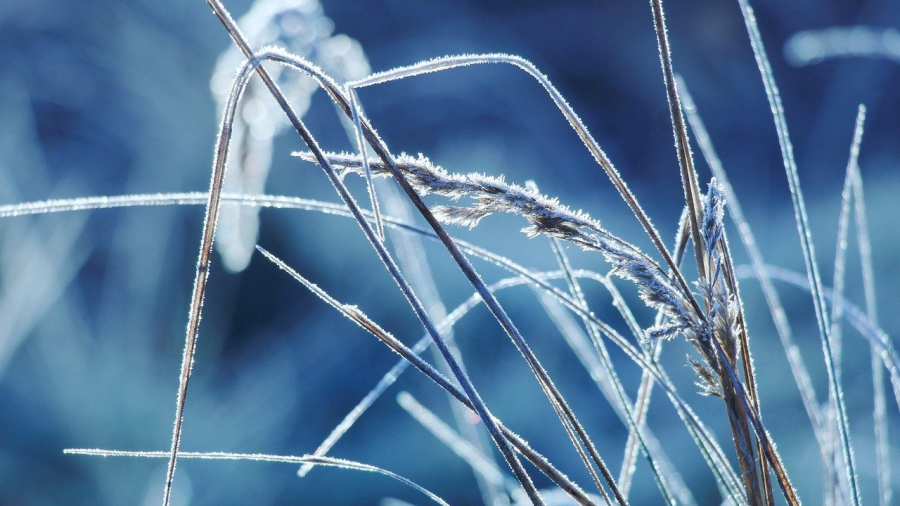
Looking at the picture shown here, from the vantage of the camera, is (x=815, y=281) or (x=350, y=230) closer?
(x=815, y=281)

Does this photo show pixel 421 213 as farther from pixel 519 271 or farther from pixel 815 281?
pixel 815 281

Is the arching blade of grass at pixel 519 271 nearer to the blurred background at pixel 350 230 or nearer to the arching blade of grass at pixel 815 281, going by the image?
the arching blade of grass at pixel 815 281

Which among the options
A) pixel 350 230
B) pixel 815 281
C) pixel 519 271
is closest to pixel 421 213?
pixel 519 271

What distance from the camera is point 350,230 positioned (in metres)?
1.86

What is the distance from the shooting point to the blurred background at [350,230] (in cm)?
136

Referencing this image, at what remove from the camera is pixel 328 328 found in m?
1.63

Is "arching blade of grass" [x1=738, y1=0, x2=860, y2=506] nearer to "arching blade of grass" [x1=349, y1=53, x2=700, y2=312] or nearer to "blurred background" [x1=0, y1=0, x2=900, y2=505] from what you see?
"arching blade of grass" [x1=349, y1=53, x2=700, y2=312]

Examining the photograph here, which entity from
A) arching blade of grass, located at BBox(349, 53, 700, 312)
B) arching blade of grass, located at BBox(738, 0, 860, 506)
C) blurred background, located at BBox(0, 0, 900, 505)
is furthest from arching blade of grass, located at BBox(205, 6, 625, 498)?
blurred background, located at BBox(0, 0, 900, 505)

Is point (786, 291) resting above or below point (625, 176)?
below

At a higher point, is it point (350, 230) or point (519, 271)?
point (350, 230)

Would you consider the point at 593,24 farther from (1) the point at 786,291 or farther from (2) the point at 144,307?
(2) the point at 144,307

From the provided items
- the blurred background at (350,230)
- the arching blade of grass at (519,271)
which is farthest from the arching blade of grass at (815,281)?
the blurred background at (350,230)

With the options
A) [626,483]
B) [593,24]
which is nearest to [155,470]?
[626,483]

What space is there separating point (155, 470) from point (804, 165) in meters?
1.94
